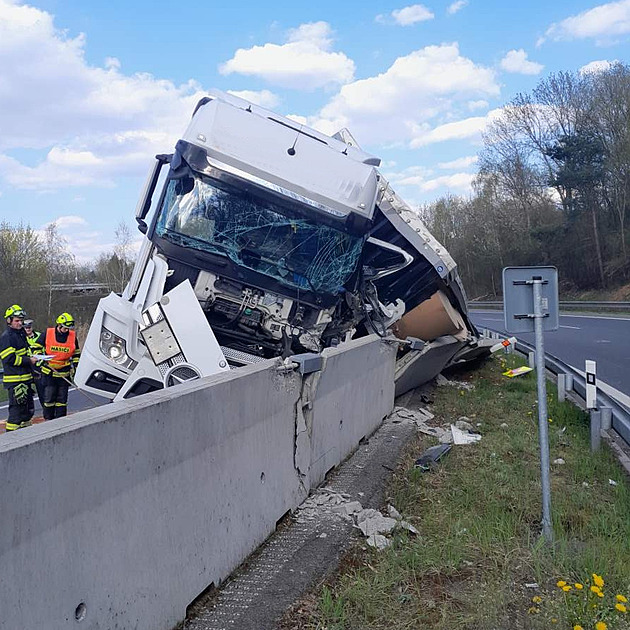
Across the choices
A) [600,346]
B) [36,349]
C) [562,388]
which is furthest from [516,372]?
[600,346]

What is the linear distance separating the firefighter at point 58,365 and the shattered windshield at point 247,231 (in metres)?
3.10

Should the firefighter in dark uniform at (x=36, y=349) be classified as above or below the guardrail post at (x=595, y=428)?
above

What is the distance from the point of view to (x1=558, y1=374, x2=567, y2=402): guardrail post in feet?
29.6

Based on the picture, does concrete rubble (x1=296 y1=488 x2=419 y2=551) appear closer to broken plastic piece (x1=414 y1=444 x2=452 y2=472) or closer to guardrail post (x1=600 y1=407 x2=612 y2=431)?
broken plastic piece (x1=414 y1=444 x2=452 y2=472)

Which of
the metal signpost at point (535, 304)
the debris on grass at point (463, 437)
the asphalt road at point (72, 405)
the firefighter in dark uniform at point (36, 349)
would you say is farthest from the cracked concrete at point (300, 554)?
the asphalt road at point (72, 405)

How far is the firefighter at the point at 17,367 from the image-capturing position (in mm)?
8250

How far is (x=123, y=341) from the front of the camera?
22.1 feet

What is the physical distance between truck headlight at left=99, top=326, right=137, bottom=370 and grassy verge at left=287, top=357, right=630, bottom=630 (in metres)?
2.89

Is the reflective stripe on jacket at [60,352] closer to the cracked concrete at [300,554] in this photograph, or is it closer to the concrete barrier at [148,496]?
the cracked concrete at [300,554]

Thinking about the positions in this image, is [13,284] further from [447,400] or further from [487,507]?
[487,507]

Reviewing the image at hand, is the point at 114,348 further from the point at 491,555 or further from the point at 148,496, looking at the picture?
the point at 491,555

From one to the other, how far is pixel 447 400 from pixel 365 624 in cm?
669

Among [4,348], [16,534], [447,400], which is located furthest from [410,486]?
[4,348]

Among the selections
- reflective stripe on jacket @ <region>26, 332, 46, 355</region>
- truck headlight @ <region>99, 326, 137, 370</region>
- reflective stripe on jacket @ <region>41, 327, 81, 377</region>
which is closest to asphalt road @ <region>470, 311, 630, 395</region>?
truck headlight @ <region>99, 326, 137, 370</region>
